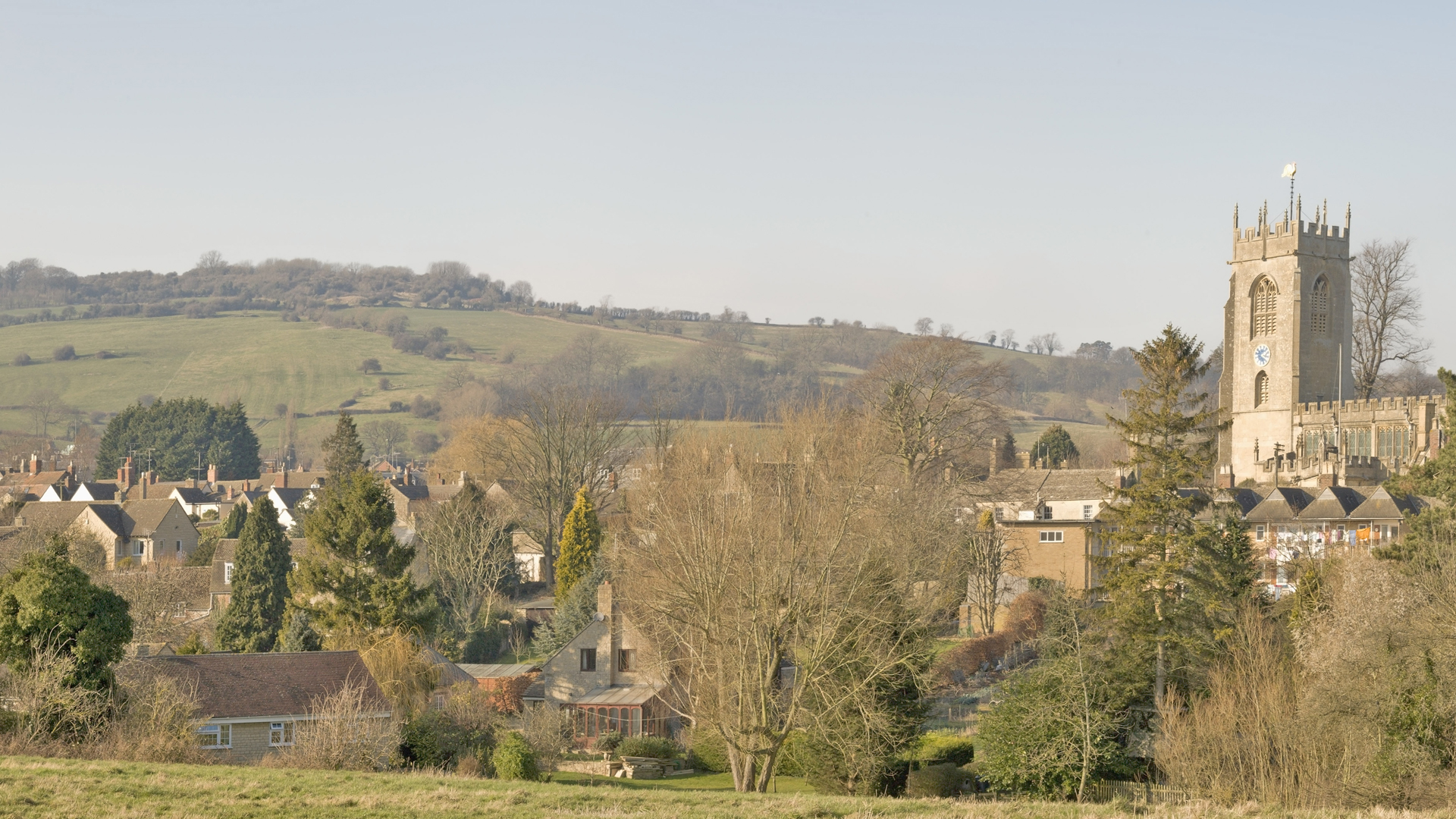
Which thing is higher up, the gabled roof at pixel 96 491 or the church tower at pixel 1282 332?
the church tower at pixel 1282 332

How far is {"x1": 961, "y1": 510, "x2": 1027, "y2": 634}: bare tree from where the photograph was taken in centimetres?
5425

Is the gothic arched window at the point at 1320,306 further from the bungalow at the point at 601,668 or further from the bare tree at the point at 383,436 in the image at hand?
the bare tree at the point at 383,436

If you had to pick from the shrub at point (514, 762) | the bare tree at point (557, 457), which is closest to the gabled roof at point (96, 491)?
the bare tree at point (557, 457)

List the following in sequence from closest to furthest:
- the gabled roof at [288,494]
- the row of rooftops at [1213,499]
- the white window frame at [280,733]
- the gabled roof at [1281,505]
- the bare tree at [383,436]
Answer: the white window frame at [280,733]
the row of rooftops at [1213,499]
the gabled roof at [1281,505]
the gabled roof at [288,494]
the bare tree at [383,436]

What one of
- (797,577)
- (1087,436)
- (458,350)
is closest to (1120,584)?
(797,577)

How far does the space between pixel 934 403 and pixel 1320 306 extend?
3198 centimetres

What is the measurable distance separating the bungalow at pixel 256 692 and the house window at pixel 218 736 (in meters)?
0.02

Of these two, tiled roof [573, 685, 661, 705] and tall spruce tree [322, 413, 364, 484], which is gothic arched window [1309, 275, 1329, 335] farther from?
tall spruce tree [322, 413, 364, 484]

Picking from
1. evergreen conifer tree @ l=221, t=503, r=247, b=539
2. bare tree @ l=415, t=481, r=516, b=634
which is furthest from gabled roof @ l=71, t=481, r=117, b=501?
bare tree @ l=415, t=481, r=516, b=634

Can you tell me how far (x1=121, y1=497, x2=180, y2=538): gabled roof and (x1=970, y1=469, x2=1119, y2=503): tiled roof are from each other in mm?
46168

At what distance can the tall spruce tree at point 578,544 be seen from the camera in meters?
59.7

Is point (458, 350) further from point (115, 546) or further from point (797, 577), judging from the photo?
point (797, 577)

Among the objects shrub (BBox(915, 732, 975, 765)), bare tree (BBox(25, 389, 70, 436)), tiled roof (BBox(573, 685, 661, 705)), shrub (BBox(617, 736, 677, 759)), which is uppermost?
bare tree (BBox(25, 389, 70, 436))

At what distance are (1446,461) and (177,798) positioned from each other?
28.4 metres
